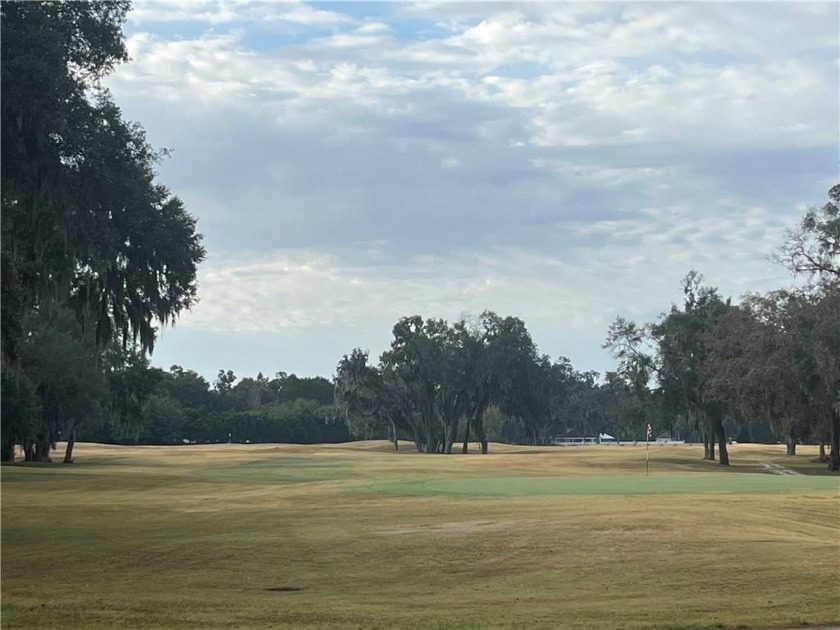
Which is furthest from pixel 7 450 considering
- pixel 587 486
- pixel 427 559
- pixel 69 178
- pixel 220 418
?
pixel 220 418

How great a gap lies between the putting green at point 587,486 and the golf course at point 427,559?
47 centimetres

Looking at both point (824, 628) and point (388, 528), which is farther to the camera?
point (388, 528)

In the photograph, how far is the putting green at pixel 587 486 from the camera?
3628cm

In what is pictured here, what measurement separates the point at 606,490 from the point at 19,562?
2168 cm

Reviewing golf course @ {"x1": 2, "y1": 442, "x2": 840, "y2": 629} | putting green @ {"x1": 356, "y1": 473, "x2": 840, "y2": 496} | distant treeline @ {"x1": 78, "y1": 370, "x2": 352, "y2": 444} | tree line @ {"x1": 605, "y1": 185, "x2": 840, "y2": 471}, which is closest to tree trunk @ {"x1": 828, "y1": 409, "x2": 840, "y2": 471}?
tree line @ {"x1": 605, "y1": 185, "x2": 840, "y2": 471}

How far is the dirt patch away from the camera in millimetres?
65562

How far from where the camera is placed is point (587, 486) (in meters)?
39.3

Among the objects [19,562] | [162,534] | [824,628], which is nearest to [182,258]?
[162,534]

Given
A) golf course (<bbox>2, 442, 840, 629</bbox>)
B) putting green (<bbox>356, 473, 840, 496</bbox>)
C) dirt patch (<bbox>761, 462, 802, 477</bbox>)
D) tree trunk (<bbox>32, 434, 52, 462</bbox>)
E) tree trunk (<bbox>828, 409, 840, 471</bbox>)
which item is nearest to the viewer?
golf course (<bbox>2, 442, 840, 629</bbox>)

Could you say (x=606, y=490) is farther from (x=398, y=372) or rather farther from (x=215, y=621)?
(x=398, y=372)

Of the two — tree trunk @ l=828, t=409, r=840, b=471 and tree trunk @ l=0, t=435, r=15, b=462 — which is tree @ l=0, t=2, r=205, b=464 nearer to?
tree trunk @ l=0, t=435, r=15, b=462

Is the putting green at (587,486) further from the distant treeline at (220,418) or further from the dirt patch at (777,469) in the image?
the distant treeline at (220,418)

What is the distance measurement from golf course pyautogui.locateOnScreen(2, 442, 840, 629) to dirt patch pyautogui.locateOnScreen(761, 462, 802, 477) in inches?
1173

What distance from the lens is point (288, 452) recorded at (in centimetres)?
8744
